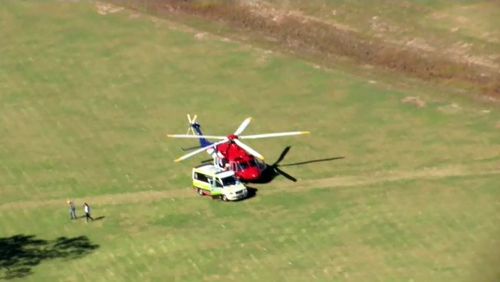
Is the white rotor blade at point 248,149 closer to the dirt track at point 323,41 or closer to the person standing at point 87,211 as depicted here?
the person standing at point 87,211

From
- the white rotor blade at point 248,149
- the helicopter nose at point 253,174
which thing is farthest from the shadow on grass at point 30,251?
the helicopter nose at point 253,174

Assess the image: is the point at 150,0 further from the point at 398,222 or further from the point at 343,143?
the point at 398,222

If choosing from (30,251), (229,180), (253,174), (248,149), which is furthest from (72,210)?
(253,174)

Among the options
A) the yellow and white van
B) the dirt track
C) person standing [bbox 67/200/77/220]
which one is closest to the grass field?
person standing [bbox 67/200/77/220]

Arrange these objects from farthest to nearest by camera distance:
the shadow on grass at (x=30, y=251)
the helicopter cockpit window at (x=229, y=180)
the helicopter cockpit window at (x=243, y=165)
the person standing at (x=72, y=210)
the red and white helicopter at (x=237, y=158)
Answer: the helicopter cockpit window at (x=243, y=165) → the red and white helicopter at (x=237, y=158) → the helicopter cockpit window at (x=229, y=180) → the person standing at (x=72, y=210) → the shadow on grass at (x=30, y=251)

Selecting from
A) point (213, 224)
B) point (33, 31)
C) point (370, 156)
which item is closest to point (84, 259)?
point (213, 224)

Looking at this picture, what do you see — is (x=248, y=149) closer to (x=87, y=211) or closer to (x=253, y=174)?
(x=253, y=174)

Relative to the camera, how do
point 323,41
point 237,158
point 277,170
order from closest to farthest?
point 237,158 < point 277,170 < point 323,41
